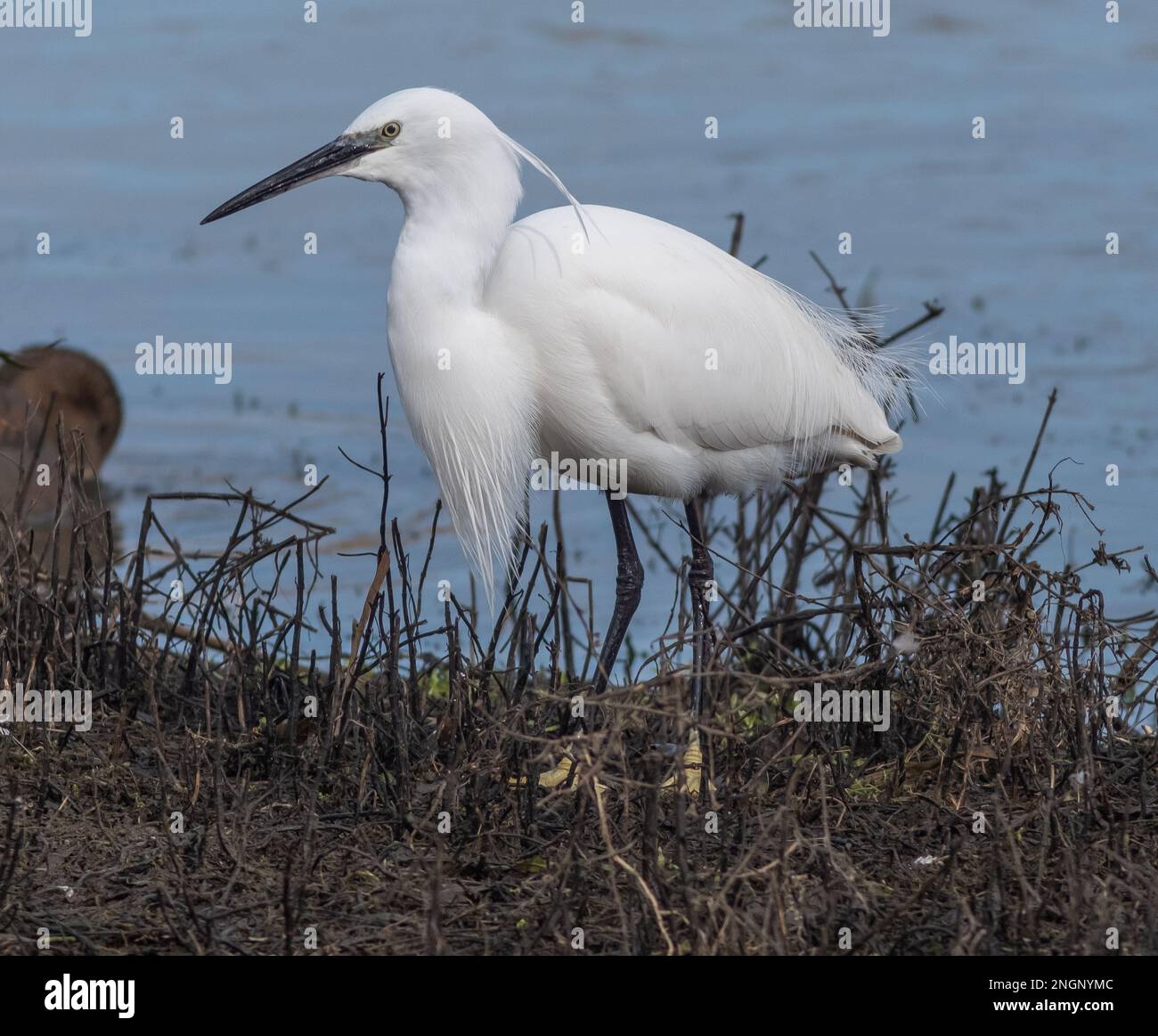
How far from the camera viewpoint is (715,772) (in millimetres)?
3609

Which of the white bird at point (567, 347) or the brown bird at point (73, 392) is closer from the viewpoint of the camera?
the white bird at point (567, 347)

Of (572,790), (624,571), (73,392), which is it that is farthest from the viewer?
(73,392)

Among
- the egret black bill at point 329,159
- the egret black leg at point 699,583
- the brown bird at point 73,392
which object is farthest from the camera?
the brown bird at point 73,392

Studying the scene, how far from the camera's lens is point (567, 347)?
4055 mm

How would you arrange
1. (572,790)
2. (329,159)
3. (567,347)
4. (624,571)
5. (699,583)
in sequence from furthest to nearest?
(624,571)
(699,583)
(567,347)
(329,159)
(572,790)

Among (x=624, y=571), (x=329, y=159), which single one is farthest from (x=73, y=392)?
(x=329, y=159)

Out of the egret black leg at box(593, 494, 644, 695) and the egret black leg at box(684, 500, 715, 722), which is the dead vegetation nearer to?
the egret black leg at box(684, 500, 715, 722)

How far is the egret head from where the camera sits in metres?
3.82

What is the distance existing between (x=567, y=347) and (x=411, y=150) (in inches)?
23.4

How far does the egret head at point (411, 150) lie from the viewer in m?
3.82

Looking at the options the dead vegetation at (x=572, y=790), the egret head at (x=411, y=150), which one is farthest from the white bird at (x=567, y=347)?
the dead vegetation at (x=572, y=790)

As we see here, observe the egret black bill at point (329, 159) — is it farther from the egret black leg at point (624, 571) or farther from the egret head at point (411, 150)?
the egret black leg at point (624, 571)

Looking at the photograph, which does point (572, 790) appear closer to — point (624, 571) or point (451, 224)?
point (451, 224)

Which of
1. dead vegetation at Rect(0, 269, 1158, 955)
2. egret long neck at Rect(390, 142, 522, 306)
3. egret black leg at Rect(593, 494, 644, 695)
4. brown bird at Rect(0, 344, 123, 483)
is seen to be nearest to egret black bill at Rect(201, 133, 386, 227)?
egret long neck at Rect(390, 142, 522, 306)
